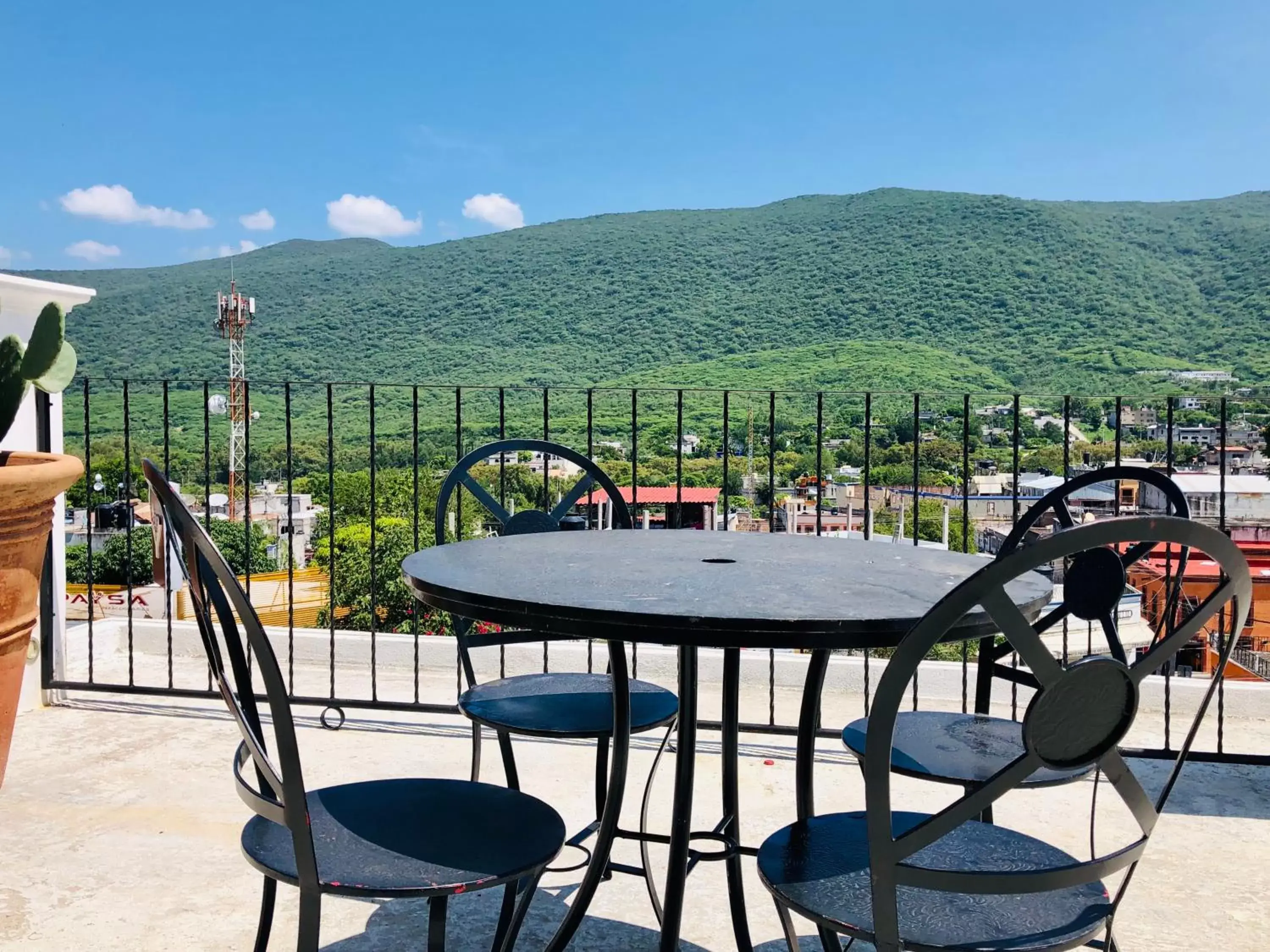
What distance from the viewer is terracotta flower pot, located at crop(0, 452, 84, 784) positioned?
94.7 inches

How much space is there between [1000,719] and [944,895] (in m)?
0.73

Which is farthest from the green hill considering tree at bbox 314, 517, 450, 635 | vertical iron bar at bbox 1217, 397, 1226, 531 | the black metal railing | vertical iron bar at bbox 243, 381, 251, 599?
vertical iron bar at bbox 243, 381, 251, 599

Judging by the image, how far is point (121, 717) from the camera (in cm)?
331

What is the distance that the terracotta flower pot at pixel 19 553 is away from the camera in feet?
7.89

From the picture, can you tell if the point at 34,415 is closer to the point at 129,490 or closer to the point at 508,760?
the point at 129,490

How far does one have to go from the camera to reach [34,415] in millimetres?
3318

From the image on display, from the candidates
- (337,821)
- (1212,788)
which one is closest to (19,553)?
(337,821)

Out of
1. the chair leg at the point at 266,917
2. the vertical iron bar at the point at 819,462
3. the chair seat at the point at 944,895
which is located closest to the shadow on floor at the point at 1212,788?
the vertical iron bar at the point at 819,462

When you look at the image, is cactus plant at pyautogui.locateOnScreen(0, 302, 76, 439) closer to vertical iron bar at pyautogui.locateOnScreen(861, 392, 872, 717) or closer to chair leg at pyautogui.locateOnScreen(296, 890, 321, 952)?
chair leg at pyautogui.locateOnScreen(296, 890, 321, 952)

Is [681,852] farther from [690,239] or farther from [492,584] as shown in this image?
[690,239]

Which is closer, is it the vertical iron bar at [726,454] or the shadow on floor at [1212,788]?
the shadow on floor at [1212,788]

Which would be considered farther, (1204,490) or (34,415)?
(1204,490)

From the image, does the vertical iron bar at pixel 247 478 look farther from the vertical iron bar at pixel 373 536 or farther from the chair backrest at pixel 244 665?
the chair backrest at pixel 244 665

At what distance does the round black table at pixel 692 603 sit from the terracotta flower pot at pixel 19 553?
1249 millimetres
